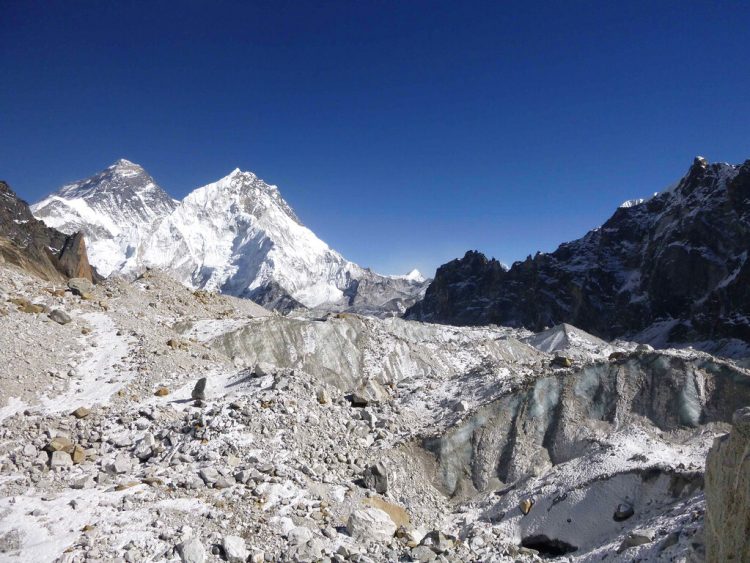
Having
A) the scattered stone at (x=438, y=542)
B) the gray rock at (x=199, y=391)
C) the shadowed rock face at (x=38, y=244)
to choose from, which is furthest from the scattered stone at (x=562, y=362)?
the shadowed rock face at (x=38, y=244)

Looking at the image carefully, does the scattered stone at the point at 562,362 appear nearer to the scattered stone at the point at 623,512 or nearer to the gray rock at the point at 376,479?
the scattered stone at the point at 623,512

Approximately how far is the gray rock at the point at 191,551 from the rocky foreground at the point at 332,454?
10 cm

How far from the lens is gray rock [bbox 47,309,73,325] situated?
76.1 feet

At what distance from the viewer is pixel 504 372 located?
2705cm

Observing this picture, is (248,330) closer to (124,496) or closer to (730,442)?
(124,496)

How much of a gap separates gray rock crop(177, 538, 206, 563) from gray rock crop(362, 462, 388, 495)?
6.41 meters

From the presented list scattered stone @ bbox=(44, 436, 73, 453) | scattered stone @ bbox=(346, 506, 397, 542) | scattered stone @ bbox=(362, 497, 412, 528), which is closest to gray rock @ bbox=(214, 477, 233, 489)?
scattered stone @ bbox=(346, 506, 397, 542)

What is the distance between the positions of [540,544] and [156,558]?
11.2 m

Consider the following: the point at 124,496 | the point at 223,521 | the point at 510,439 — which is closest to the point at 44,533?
the point at 124,496

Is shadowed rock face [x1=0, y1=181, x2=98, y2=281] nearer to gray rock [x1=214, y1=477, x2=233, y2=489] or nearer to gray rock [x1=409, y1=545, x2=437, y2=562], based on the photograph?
gray rock [x1=214, y1=477, x2=233, y2=489]

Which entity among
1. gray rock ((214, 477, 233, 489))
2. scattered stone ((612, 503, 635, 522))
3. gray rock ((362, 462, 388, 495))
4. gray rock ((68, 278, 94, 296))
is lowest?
scattered stone ((612, 503, 635, 522))

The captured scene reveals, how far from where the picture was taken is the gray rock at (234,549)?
11.8 m

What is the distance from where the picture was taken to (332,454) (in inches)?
700

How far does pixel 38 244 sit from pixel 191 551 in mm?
115502
